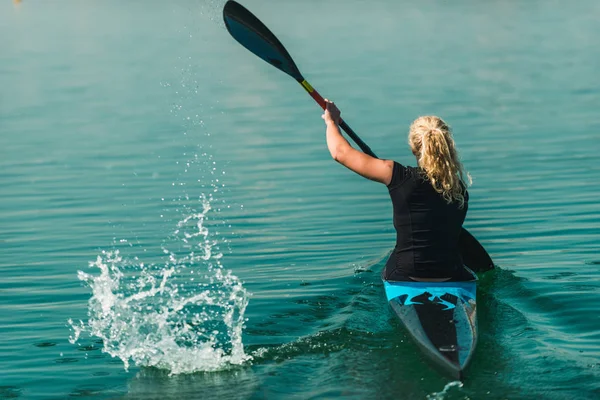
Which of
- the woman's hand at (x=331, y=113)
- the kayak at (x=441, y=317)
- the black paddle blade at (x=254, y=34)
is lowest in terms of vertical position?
the kayak at (x=441, y=317)

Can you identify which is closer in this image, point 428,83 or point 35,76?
point 428,83

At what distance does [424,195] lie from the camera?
712 centimetres

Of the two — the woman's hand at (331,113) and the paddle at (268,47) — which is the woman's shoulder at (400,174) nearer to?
the woman's hand at (331,113)

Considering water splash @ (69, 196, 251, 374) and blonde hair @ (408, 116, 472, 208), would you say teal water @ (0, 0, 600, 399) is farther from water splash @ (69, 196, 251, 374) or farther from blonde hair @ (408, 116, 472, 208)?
blonde hair @ (408, 116, 472, 208)

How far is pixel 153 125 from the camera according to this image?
1850cm

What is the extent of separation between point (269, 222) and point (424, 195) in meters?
4.74

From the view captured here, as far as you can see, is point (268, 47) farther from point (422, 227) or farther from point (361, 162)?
point (422, 227)

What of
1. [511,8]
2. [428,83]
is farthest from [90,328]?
[511,8]

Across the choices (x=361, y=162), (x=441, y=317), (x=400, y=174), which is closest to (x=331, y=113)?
(x=361, y=162)

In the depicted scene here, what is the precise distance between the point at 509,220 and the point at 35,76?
17.7m

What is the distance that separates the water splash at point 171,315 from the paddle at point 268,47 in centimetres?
205

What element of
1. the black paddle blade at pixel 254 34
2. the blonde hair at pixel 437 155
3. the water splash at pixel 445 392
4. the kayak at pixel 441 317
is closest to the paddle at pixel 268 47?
the black paddle blade at pixel 254 34

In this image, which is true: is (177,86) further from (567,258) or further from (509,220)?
(567,258)

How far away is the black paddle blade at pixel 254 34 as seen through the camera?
351 inches
